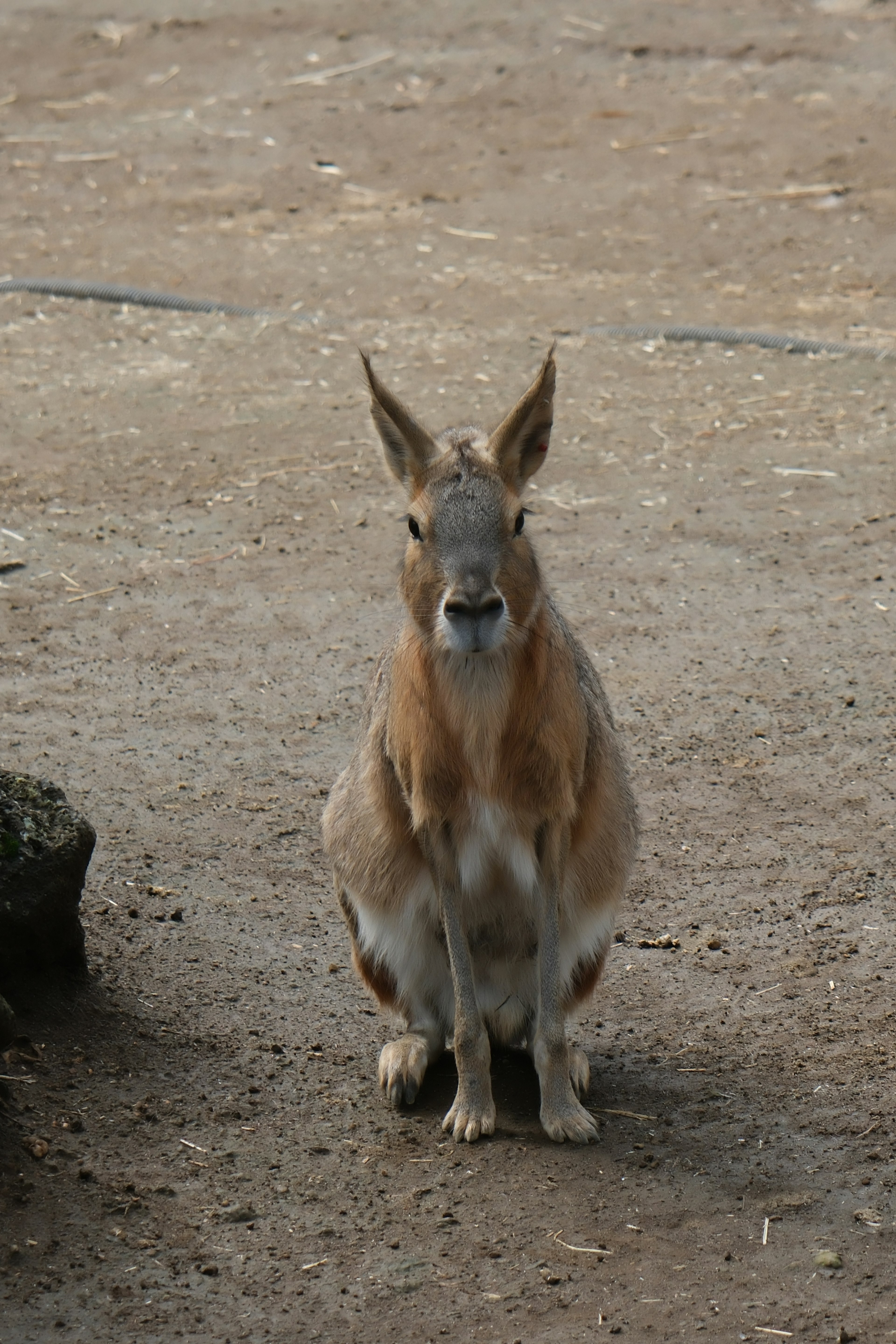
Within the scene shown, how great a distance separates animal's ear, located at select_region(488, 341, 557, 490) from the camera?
4062mm

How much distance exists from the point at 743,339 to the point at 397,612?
4.60 m

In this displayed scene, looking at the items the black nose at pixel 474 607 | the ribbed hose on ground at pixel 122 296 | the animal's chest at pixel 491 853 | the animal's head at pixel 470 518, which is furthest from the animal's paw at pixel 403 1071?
the ribbed hose on ground at pixel 122 296

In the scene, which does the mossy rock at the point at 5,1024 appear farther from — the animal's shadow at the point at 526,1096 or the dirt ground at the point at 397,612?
the animal's shadow at the point at 526,1096

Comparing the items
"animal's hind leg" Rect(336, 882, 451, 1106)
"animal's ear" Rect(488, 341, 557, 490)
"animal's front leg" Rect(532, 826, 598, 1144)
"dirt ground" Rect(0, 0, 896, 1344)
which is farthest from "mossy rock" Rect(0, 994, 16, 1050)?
"animal's ear" Rect(488, 341, 557, 490)

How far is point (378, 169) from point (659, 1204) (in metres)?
10.1

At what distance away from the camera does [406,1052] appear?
4484 millimetres

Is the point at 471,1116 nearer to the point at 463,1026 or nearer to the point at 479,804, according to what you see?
the point at 463,1026

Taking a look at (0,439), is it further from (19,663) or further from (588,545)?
(588,545)

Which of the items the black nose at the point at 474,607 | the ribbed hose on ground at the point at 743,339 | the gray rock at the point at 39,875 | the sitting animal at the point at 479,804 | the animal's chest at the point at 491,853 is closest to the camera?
the black nose at the point at 474,607

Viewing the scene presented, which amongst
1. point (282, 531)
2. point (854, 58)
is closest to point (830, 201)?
point (854, 58)

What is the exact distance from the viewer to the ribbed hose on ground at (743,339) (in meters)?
9.49

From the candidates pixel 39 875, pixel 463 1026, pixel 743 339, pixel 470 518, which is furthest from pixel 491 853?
pixel 743 339

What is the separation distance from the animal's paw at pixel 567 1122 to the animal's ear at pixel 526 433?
1.67m

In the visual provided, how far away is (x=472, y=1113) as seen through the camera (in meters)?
4.26
